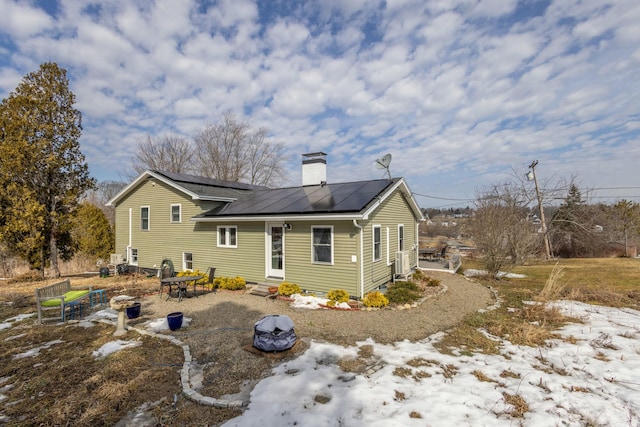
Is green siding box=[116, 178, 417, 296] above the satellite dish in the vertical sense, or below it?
below

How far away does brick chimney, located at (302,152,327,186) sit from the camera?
1386 centimetres

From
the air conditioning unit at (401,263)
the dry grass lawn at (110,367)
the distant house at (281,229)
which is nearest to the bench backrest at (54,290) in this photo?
the dry grass lawn at (110,367)

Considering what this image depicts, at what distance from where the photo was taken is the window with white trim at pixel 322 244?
9852 millimetres

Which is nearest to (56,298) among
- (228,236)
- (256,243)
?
(228,236)

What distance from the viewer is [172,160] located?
30672 mm

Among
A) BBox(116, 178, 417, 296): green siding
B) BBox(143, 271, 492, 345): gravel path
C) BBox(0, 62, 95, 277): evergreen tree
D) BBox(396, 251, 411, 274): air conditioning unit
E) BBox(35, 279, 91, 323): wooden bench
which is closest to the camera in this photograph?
BBox(143, 271, 492, 345): gravel path

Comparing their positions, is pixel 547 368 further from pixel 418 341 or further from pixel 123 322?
pixel 123 322

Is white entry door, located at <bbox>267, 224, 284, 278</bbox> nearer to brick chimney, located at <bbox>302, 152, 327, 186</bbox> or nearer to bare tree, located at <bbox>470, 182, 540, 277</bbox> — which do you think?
brick chimney, located at <bbox>302, 152, 327, 186</bbox>

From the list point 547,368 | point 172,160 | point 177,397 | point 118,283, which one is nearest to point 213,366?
point 177,397

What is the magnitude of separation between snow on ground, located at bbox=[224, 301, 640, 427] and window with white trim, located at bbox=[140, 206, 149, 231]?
44.3 ft

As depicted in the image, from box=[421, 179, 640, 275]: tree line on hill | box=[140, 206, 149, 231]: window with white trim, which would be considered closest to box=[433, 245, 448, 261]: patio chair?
box=[421, 179, 640, 275]: tree line on hill

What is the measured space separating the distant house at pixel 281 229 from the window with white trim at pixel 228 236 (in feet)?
0.14

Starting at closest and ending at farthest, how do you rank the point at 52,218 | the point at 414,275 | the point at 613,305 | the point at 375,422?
the point at 375,422 < the point at 613,305 < the point at 414,275 < the point at 52,218

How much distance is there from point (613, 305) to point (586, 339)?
4.46 metres
